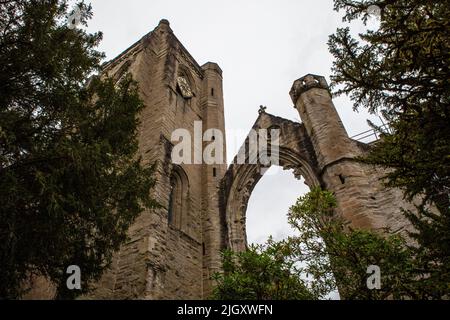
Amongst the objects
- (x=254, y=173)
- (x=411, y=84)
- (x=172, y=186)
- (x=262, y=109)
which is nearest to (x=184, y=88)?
(x=262, y=109)

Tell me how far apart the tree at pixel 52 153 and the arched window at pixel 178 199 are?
5.69m

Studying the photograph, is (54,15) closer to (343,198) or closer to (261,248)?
(261,248)

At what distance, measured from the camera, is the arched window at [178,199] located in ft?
39.1

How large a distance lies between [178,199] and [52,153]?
8164mm

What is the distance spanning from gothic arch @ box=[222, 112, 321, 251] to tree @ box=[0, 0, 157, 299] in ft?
19.5

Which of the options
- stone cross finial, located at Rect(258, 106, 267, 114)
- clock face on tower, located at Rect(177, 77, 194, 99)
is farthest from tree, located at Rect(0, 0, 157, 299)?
clock face on tower, located at Rect(177, 77, 194, 99)

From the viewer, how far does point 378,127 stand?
479 centimetres

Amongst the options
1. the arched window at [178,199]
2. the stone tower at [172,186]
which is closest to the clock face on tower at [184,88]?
the stone tower at [172,186]

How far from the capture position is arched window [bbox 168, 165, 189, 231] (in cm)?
1191

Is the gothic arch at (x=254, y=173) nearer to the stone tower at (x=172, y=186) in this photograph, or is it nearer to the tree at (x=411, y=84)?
the stone tower at (x=172, y=186)

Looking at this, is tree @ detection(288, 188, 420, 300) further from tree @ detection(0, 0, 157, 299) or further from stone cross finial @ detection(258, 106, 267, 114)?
stone cross finial @ detection(258, 106, 267, 114)

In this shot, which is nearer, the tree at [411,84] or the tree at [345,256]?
the tree at [411,84]
